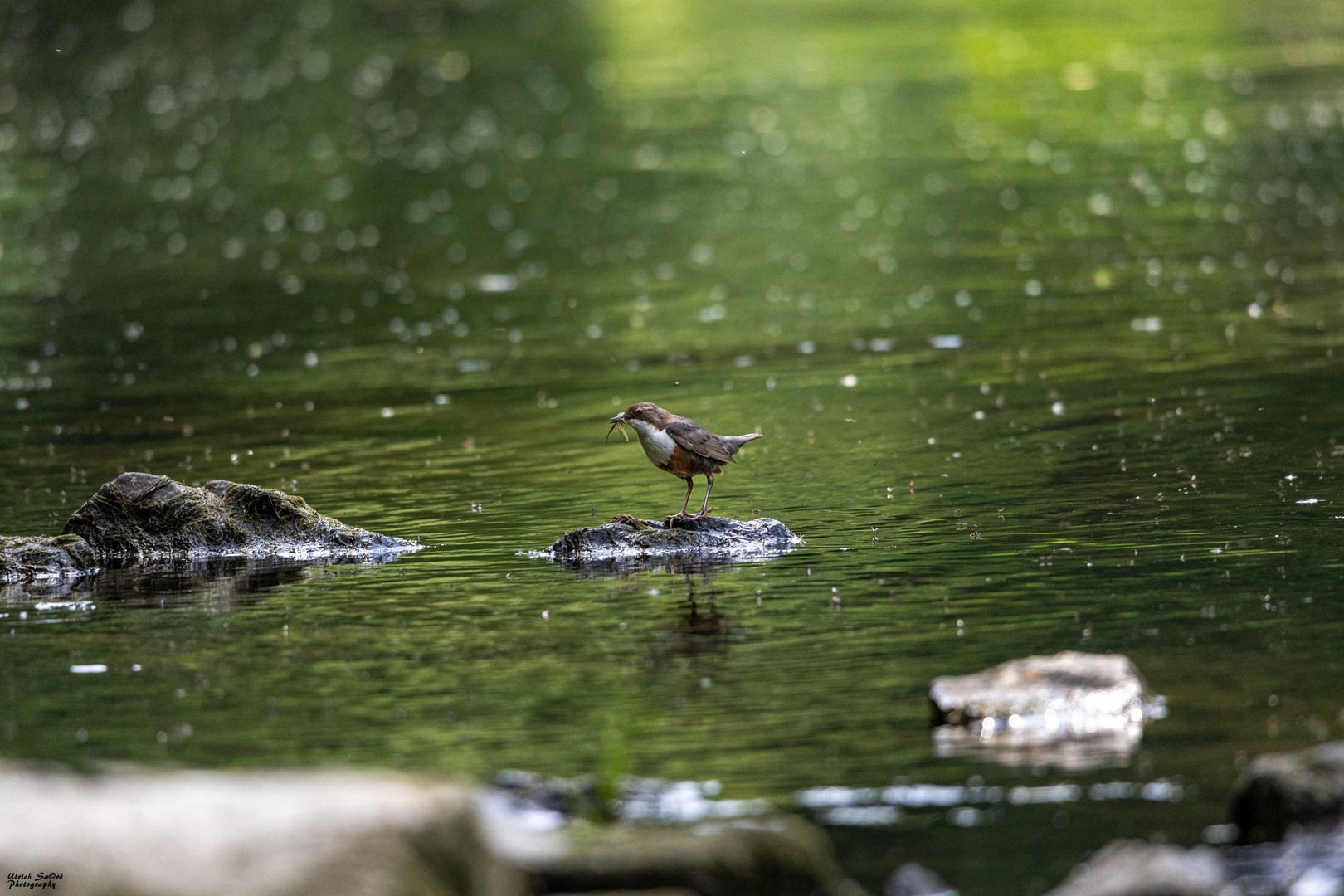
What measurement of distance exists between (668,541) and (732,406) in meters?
6.80

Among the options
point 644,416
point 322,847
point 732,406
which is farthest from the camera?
point 732,406

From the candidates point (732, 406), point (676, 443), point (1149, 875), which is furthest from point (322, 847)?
point (732, 406)

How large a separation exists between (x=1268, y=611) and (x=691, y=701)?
4.39 m

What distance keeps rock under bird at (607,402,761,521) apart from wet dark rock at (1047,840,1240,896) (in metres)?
6.80

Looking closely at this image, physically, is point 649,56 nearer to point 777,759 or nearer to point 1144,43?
point 1144,43

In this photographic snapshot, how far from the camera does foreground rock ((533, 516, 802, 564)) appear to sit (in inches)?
585

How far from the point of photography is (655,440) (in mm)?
14477

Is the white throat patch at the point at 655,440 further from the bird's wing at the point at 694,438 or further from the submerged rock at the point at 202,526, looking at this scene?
the submerged rock at the point at 202,526

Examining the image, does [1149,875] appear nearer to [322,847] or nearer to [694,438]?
[322,847]

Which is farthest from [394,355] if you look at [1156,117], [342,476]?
[1156,117]

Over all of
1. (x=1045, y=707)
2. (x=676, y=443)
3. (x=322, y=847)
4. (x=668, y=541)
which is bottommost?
(x=322, y=847)

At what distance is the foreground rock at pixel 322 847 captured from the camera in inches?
271

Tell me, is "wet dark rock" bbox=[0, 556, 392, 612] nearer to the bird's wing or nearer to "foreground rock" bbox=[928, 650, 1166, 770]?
the bird's wing

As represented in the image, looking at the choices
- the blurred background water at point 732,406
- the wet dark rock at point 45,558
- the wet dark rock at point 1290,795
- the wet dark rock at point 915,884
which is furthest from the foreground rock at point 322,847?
the wet dark rock at point 45,558
